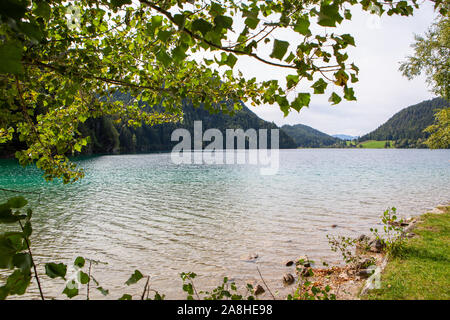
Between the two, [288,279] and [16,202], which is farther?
[288,279]

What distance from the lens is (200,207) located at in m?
19.9

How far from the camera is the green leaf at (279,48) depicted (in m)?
1.59

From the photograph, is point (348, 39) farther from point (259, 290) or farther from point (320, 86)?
point (259, 290)

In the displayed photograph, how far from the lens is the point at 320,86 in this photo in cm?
196

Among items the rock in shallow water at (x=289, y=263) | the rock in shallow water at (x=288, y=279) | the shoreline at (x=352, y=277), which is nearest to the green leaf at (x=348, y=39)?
the shoreline at (x=352, y=277)

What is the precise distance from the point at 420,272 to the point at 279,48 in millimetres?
7765

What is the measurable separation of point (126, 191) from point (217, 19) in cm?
2754

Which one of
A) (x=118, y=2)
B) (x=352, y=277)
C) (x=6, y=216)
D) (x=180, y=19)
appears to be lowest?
(x=352, y=277)

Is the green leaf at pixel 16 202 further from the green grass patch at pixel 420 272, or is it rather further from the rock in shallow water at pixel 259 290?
the rock in shallow water at pixel 259 290

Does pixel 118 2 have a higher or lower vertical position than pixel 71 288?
higher

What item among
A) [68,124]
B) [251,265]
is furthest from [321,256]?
[68,124]

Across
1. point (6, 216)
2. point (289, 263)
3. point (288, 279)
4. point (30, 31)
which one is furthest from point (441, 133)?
point (6, 216)
